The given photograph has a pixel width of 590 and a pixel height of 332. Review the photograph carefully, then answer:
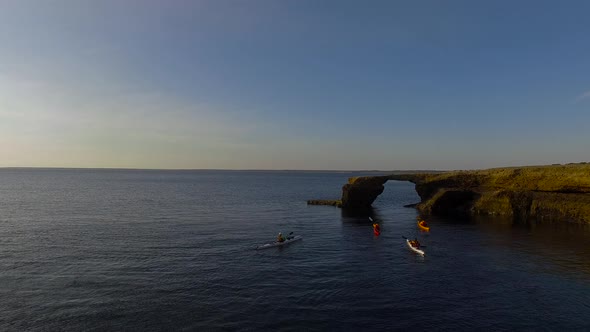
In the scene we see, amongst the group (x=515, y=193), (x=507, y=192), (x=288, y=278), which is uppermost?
(x=507, y=192)

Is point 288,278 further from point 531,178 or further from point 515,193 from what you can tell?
point 515,193

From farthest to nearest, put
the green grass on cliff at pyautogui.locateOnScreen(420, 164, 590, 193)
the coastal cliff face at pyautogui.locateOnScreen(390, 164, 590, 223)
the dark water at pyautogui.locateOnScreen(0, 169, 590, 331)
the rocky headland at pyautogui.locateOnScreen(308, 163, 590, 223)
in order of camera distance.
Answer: the rocky headland at pyautogui.locateOnScreen(308, 163, 590, 223), the coastal cliff face at pyautogui.locateOnScreen(390, 164, 590, 223), the green grass on cliff at pyautogui.locateOnScreen(420, 164, 590, 193), the dark water at pyautogui.locateOnScreen(0, 169, 590, 331)

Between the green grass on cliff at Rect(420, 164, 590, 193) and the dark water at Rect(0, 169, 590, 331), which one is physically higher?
the green grass on cliff at Rect(420, 164, 590, 193)

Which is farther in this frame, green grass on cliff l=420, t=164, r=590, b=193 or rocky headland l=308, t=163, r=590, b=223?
rocky headland l=308, t=163, r=590, b=223

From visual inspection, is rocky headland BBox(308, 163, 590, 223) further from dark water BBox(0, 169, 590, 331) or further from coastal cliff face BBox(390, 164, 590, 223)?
dark water BBox(0, 169, 590, 331)

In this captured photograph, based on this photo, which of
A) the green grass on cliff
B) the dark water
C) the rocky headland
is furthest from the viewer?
the rocky headland

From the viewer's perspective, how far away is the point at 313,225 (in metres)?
58.2

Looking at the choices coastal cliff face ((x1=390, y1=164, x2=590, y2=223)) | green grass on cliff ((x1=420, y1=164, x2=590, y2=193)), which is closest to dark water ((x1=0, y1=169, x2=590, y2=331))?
coastal cliff face ((x1=390, y1=164, x2=590, y2=223))

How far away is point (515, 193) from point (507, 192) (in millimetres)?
1197

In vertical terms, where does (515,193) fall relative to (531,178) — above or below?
below

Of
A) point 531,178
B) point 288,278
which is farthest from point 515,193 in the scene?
point 288,278

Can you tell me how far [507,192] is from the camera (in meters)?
66.1

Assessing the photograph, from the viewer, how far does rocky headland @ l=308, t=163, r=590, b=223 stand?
57.7 meters

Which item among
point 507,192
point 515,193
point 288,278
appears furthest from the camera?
point 507,192
